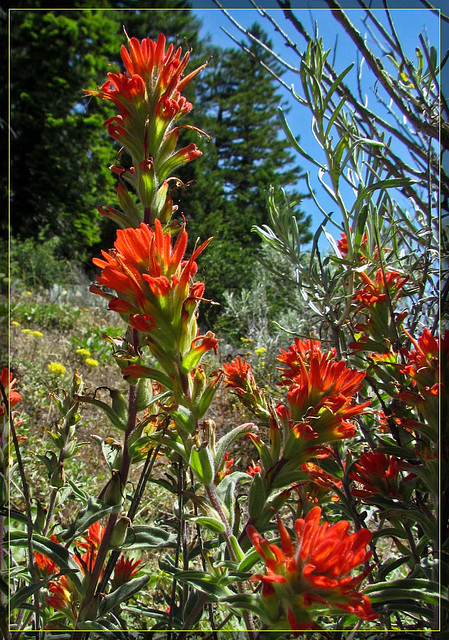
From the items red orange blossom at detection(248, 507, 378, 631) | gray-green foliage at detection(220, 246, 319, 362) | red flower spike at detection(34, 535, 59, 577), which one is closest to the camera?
red orange blossom at detection(248, 507, 378, 631)

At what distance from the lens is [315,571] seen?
0.95ft

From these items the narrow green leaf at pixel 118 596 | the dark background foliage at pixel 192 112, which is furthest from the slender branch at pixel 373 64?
the narrow green leaf at pixel 118 596

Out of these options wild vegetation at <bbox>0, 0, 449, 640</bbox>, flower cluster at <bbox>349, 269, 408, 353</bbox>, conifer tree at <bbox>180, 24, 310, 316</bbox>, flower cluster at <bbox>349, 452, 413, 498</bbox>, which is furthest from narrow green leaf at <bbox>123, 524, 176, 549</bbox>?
conifer tree at <bbox>180, 24, 310, 316</bbox>

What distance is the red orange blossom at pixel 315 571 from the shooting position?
0.93ft

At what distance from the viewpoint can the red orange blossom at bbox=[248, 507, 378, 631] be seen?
28cm

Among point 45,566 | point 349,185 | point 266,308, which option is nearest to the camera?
point 45,566

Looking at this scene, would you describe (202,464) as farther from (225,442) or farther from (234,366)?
(234,366)

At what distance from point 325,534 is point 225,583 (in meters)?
0.12

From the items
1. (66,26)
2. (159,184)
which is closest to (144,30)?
(66,26)

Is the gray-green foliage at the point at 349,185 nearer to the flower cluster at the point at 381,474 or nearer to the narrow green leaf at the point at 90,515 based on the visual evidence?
the flower cluster at the point at 381,474

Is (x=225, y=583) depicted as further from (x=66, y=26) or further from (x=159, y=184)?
(x=66, y=26)

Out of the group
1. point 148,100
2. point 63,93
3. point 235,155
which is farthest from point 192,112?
point 148,100

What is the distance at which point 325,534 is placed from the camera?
289mm

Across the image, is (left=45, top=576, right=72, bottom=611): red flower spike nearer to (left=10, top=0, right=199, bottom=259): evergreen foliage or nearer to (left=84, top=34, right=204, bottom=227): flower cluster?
(left=84, top=34, right=204, bottom=227): flower cluster
